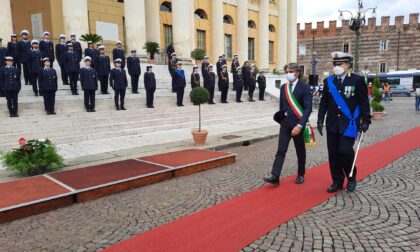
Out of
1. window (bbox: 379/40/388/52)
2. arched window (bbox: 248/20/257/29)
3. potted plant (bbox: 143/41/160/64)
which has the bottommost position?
potted plant (bbox: 143/41/160/64)

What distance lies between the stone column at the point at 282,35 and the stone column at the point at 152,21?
15.3 m

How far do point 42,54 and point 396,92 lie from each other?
4119cm

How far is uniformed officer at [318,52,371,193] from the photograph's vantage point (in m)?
4.86

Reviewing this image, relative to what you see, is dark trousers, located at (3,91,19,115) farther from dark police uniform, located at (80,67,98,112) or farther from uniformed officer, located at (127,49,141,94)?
uniformed officer, located at (127,49,141,94)

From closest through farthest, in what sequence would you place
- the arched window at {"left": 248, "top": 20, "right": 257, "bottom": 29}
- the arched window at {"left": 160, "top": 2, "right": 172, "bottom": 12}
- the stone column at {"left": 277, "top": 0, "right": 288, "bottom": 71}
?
the arched window at {"left": 160, "top": 2, "right": 172, "bottom": 12}
the arched window at {"left": 248, "top": 20, "right": 257, "bottom": 29}
the stone column at {"left": 277, "top": 0, "right": 288, "bottom": 71}

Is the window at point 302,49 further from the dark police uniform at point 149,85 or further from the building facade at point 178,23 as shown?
the dark police uniform at point 149,85

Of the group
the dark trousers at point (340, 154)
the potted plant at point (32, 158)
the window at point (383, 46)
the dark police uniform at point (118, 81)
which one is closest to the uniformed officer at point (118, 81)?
the dark police uniform at point (118, 81)

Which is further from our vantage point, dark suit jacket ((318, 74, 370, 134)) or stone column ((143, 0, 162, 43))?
stone column ((143, 0, 162, 43))

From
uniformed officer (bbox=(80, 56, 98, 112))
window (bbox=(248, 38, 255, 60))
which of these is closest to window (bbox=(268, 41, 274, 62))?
window (bbox=(248, 38, 255, 60))

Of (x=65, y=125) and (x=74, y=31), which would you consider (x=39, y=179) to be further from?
(x=74, y=31)

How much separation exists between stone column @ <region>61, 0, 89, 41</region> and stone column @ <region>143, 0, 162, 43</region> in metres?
5.64

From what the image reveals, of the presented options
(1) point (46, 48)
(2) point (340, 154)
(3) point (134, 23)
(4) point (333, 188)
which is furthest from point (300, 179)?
(3) point (134, 23)

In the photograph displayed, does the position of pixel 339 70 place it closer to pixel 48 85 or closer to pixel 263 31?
pixel 48 85

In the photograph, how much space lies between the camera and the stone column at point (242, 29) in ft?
94.1
